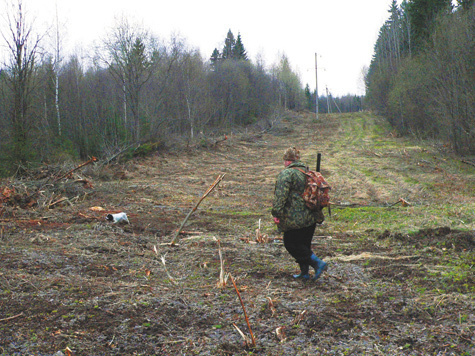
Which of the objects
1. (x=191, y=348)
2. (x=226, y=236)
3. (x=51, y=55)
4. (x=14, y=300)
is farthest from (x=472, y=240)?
(x=51, y=55)

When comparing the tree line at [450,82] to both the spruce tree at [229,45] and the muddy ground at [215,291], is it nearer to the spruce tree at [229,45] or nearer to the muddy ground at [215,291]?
the muddy ground at [215,291]

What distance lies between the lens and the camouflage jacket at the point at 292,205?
4.96m

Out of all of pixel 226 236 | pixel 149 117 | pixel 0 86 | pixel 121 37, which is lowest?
pixel 226 236

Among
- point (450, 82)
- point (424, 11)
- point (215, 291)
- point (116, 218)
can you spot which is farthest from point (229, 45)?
point (215, 291)

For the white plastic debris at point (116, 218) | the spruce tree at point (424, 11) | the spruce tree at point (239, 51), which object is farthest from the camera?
the spruce tree at point (239, 51)

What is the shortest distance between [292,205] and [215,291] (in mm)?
1459

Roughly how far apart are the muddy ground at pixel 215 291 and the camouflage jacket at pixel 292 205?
86 centimetres

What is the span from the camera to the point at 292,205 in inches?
197

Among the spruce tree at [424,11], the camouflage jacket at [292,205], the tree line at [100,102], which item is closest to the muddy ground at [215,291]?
the camouflage jacket at [292,205]

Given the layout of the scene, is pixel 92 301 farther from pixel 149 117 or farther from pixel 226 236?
pixel 149 117

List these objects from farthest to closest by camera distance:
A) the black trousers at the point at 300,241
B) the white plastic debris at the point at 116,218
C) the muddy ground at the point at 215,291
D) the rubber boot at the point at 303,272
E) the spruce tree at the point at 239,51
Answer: the spruce tree at the point at 239,51 → the white plastic debris at the point at 116,218 → the rubber boot at the point at 303,272 → the black trousers at the point at 300,241 → the muddy ground at the point at 215,291

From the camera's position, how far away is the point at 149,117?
1058 inches

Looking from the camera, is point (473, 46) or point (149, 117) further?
point (149, 117)

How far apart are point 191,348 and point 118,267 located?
2690 millimetres
